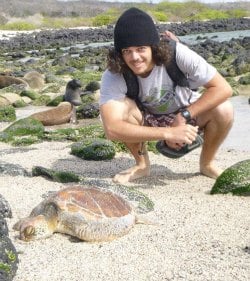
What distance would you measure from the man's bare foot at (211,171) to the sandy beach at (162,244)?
0.21 feet

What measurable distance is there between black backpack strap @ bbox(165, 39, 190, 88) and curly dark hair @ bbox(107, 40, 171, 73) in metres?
0.05

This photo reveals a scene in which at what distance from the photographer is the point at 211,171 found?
5.35 meters

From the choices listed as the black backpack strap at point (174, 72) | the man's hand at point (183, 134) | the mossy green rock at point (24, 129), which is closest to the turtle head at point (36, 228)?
the man's hand at point (183, 134)

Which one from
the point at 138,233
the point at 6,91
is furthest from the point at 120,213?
the point at 6,91

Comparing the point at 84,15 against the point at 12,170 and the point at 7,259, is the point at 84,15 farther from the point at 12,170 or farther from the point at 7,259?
the point at 7,259

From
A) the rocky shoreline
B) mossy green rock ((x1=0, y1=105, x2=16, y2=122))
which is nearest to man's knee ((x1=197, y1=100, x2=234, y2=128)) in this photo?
mossy green rock ((x1=0, y1=105, x2=16, y2=122))

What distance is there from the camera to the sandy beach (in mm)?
3186

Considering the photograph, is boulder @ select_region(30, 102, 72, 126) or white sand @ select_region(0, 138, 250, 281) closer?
white sand @ select_region(0, 138, 250, 281)

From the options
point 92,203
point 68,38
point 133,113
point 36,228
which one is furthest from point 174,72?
point 68,38

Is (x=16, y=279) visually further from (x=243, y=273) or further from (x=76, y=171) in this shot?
(x=76, y=171)

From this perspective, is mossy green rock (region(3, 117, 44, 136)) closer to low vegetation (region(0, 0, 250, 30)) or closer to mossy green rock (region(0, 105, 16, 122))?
mossy green rock (region(0, 105, 16, 122))

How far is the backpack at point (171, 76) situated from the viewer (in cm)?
467

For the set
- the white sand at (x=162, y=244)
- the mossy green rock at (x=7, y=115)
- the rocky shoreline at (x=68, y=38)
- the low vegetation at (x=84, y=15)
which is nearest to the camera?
the white sand at (x=162, y=244)

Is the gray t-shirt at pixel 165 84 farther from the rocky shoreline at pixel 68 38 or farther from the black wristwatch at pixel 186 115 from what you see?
the rocky shoreline at pixel 68 38
